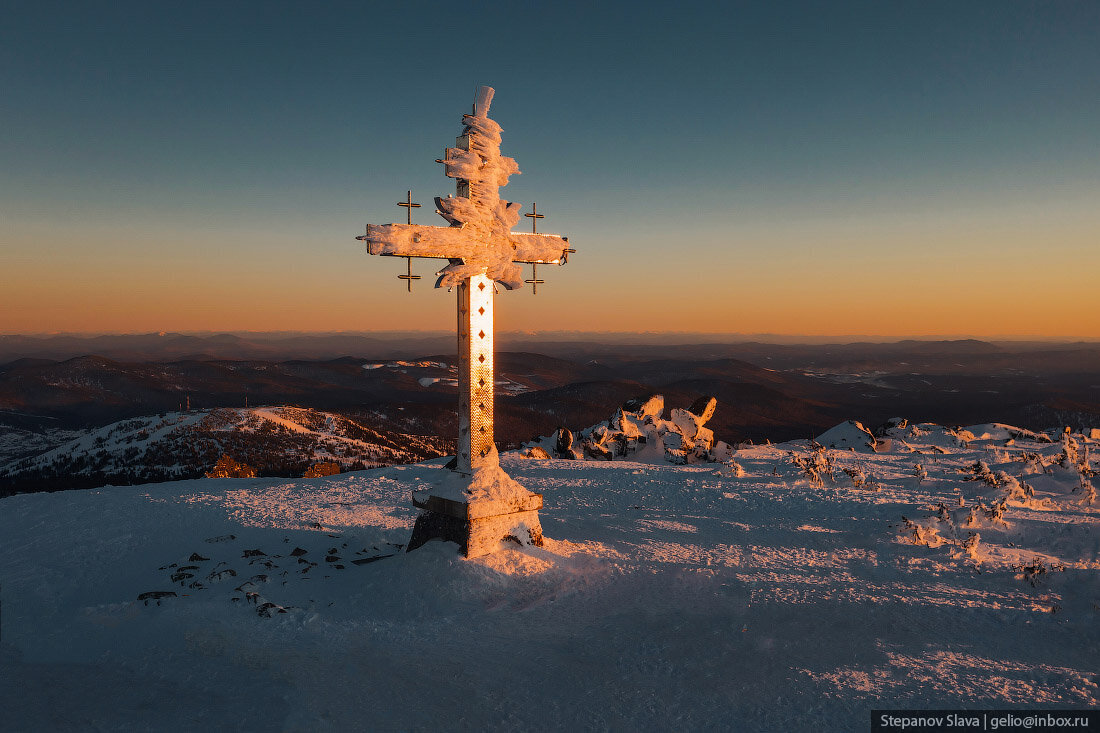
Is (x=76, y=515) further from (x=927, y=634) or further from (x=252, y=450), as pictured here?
(x=252, y=450)

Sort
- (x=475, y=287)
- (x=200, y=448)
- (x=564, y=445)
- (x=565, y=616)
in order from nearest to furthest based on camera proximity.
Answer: (x=565, y=616), (x=475, y=287), (x=564, y=445), (x=200, y=448)

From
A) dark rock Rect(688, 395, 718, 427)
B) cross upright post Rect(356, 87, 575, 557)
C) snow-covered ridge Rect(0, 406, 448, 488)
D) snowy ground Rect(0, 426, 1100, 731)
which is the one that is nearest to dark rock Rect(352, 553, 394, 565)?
snowy ground Rect(0, 426, 1100, 731)

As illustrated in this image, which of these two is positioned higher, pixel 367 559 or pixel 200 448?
pixel 367 559

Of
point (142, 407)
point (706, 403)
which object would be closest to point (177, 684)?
point (706, 403)

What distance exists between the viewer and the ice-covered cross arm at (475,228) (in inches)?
305

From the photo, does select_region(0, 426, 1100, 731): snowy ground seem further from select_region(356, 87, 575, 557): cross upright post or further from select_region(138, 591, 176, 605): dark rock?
select_region(356, 87, 575, 557): cross upright post

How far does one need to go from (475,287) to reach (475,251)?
0.50m

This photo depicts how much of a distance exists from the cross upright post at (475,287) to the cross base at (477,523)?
13 millimetres

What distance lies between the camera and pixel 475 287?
810 cm

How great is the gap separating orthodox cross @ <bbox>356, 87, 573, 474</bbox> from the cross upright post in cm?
1

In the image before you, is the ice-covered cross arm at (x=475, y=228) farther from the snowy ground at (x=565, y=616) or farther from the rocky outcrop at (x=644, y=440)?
the rocky outcrop at (x=644, y=440)

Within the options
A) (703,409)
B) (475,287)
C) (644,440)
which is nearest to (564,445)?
(644,440)

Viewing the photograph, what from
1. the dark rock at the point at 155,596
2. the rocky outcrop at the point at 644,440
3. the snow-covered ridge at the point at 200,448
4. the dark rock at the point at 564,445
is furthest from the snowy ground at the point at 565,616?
the snow-covered ridge at the point at 200,448

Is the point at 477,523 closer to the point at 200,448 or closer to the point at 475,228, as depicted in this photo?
the point at 475,228
